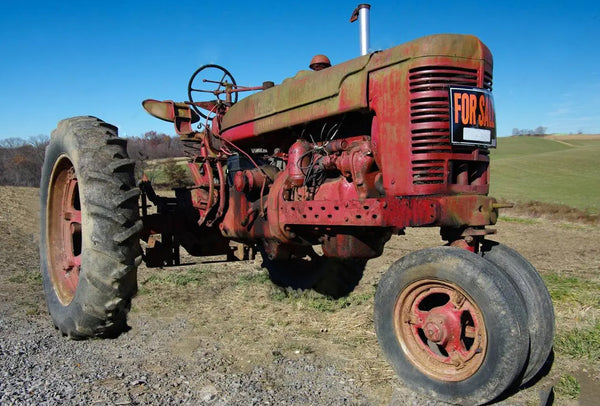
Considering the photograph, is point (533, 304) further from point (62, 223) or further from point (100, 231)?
point (62, 223)

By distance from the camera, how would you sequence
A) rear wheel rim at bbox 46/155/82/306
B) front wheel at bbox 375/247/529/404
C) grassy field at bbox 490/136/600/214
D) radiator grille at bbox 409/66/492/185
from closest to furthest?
1. front wheel at bbox 375/247/529/404
2. radiator grille at bbox 409/66/492/185
3. rear wheel rim at bbox 46/155/82/306
4. grassy field at bbox 490/136/600/214

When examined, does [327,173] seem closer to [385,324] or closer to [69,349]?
[385,324]

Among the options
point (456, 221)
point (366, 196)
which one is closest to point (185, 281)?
point (366, 196)

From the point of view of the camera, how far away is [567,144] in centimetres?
5131

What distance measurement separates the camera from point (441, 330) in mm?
2783

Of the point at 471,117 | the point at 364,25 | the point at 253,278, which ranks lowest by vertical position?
the point at 253,278

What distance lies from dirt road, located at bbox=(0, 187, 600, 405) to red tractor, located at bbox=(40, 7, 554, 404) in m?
0.27

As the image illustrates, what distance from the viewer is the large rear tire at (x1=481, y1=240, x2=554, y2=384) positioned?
9.32ft

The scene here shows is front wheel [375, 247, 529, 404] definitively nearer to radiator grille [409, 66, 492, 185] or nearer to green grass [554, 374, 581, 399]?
radiator grille [409, 66, 492, 185]

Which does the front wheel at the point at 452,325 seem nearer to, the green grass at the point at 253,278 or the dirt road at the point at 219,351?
the dirt road at the point at 219,351

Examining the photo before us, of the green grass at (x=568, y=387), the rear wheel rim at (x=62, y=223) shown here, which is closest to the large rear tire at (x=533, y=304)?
the green grass at (x=568, y=387)

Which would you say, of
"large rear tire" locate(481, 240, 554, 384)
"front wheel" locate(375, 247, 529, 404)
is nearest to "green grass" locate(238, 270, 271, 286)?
"front wheel" locate(375, 247, 529, 404)

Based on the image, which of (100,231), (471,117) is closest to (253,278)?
(100,231)

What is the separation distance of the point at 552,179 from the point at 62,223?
28.4m
